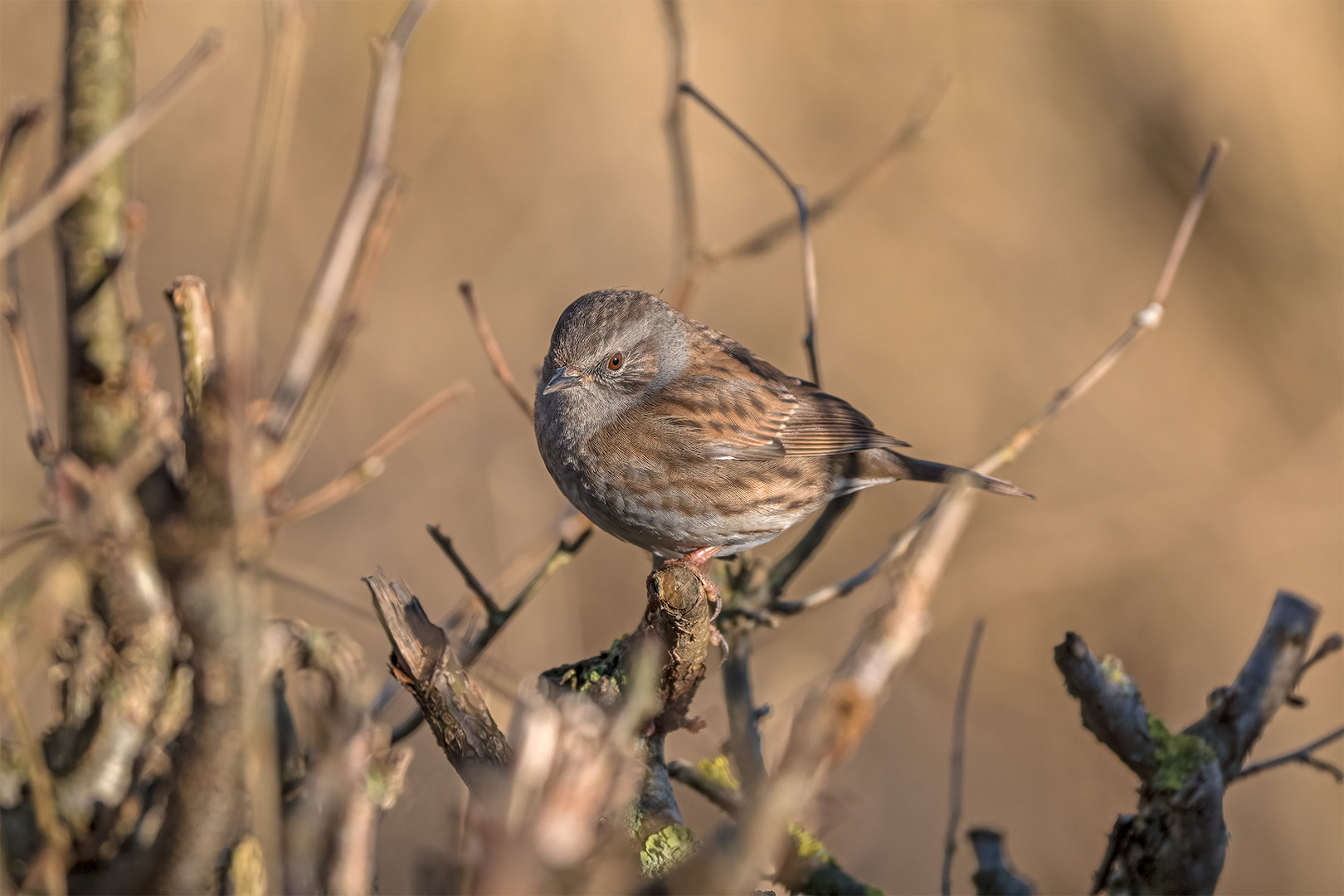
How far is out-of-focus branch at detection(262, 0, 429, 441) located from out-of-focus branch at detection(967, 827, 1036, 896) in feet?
7.48

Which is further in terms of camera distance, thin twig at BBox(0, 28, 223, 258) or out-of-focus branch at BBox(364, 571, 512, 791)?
thin twig at BBox(0, 28, 223, 258)

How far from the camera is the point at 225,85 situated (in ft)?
24.7

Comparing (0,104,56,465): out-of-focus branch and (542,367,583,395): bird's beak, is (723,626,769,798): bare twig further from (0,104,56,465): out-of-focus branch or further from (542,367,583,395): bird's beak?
(0,104,56,465): out-of-focus branch

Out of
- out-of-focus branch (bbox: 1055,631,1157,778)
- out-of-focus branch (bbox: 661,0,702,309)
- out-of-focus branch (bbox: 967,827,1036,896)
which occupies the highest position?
out-of-focus branch (bbox: 661,0,702,309)

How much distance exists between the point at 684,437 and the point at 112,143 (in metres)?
2.12

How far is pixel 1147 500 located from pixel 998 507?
3.08ft

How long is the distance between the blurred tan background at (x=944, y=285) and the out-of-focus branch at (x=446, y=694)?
422 cm

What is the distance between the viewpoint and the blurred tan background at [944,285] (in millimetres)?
7066

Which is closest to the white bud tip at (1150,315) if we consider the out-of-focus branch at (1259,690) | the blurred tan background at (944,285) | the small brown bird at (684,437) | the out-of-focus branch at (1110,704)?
the small brown bird at (684,437)

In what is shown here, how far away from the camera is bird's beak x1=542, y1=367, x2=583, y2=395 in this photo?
3.92 meters

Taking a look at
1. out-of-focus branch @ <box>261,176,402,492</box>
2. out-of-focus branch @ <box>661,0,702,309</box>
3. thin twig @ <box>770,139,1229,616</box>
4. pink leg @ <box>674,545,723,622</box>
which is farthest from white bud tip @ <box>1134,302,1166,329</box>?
out-of-focus branch @ <box>261,176,402,492</box>

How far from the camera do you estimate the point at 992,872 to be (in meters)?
3.27

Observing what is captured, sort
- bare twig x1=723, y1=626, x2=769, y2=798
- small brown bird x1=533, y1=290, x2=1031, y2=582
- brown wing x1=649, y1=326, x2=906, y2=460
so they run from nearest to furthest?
bare twig x1=723, y1=626, x2=769, y2=798 → small brown bird x1=533, y1=290, x2=1031, y2=582 → brown wing x1=649, y1=326, x2=906, y2=460

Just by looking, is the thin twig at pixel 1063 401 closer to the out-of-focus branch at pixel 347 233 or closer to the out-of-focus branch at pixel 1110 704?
the out-of-focus branch at pixel 1110 704
